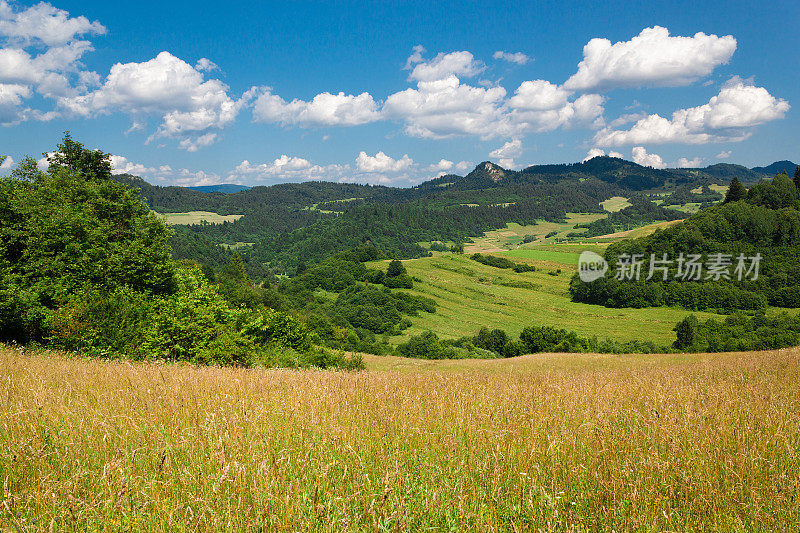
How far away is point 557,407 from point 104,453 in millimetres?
4407

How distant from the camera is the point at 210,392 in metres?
5.23

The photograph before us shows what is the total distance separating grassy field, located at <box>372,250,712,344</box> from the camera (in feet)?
283

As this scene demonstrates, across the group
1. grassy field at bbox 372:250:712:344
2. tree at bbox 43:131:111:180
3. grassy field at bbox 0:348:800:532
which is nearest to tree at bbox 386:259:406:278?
grassy field at bbox 372:250:712:344

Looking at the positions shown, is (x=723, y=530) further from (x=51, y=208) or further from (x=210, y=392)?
(x=51, y=208)

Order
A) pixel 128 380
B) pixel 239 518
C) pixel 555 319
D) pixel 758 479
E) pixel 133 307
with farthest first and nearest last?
pixel 555 319 < pixel 133 307 < pixel 128 380 < pixel 758 479 < pixel 239 518

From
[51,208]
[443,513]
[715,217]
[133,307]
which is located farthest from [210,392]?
[715,217]

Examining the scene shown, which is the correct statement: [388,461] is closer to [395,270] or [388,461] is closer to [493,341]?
[493,341]

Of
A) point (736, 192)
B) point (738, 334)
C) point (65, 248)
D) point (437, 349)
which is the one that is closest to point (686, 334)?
point (738, 334)

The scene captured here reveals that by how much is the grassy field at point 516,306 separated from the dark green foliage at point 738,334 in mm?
6590
